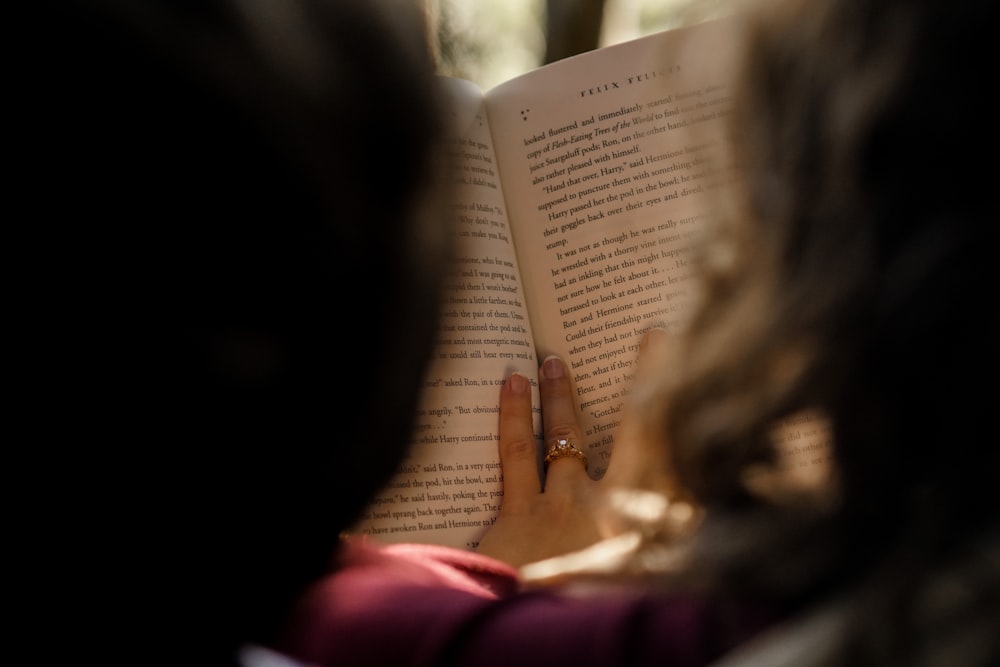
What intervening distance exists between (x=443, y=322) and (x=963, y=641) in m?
0.29

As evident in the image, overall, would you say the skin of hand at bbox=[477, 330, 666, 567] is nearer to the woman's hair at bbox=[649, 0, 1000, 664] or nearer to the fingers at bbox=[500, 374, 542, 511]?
the fingers at bbox=[500, 374, 542, 511]

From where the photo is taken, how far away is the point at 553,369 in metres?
1.04

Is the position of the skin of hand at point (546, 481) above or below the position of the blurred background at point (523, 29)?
below

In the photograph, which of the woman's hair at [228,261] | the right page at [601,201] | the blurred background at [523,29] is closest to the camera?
the woman's hair at [228,261]

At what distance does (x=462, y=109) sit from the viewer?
109 cm

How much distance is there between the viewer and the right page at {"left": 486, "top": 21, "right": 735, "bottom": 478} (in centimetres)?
103

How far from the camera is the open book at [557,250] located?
0.98m

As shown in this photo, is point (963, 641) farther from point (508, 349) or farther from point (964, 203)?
point (508, 349)

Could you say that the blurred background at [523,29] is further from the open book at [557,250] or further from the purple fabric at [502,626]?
the purple fabric at [502,626]

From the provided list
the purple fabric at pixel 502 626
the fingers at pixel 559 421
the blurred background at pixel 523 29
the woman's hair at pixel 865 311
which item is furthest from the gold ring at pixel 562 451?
the blurred background at pixel 523 29

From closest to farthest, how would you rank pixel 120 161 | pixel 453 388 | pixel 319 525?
1. pixel 120 161
2. pixel 319 525
3. pixel 453 388

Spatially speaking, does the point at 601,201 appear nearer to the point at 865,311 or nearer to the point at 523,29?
the point at 865,311

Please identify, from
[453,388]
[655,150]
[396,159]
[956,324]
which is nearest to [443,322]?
[396,159]

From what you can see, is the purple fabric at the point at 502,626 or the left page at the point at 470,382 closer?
the purple fabric at the point at 502,626
